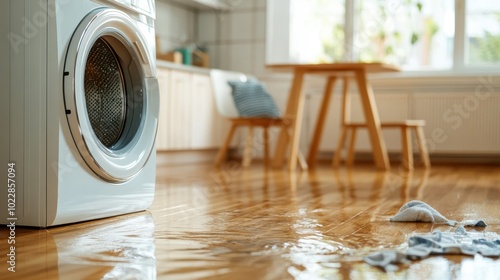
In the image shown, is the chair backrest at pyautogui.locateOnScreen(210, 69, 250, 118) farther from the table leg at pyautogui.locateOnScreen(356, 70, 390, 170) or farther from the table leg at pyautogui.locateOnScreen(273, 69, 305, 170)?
the table leg at pyautogui.locateOnScreen(356, 70, 390, 170)

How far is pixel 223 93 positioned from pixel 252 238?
338cm

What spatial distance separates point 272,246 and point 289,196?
1.28 metres

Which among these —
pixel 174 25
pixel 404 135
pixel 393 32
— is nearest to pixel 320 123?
pixel 404 135

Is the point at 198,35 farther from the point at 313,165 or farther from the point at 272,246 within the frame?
the point at 272,246

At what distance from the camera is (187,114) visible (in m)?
5.34

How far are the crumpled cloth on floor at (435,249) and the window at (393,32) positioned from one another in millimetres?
4590

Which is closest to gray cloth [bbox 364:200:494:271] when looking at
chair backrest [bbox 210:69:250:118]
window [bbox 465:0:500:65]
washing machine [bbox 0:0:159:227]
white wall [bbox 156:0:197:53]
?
washing machine [bbox 0:0:159:227]

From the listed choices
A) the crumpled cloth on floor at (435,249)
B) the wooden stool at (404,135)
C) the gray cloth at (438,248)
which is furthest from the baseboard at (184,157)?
the crumpled cloth on floor at (435,249)

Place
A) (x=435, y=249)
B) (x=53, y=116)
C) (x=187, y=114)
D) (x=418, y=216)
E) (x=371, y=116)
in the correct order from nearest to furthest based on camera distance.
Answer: (x=435, y=249), (x=53, y=116), (x=418, y=216), (x=371, y=116), (x=187, y=114)

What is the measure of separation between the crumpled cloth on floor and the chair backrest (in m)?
3.31

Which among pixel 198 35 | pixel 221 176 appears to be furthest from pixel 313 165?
pixel 198 35

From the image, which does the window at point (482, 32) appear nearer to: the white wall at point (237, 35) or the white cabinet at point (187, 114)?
the white wall at point (237, 35)

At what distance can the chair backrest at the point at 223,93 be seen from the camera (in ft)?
16.3

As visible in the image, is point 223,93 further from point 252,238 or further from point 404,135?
point 252,238
